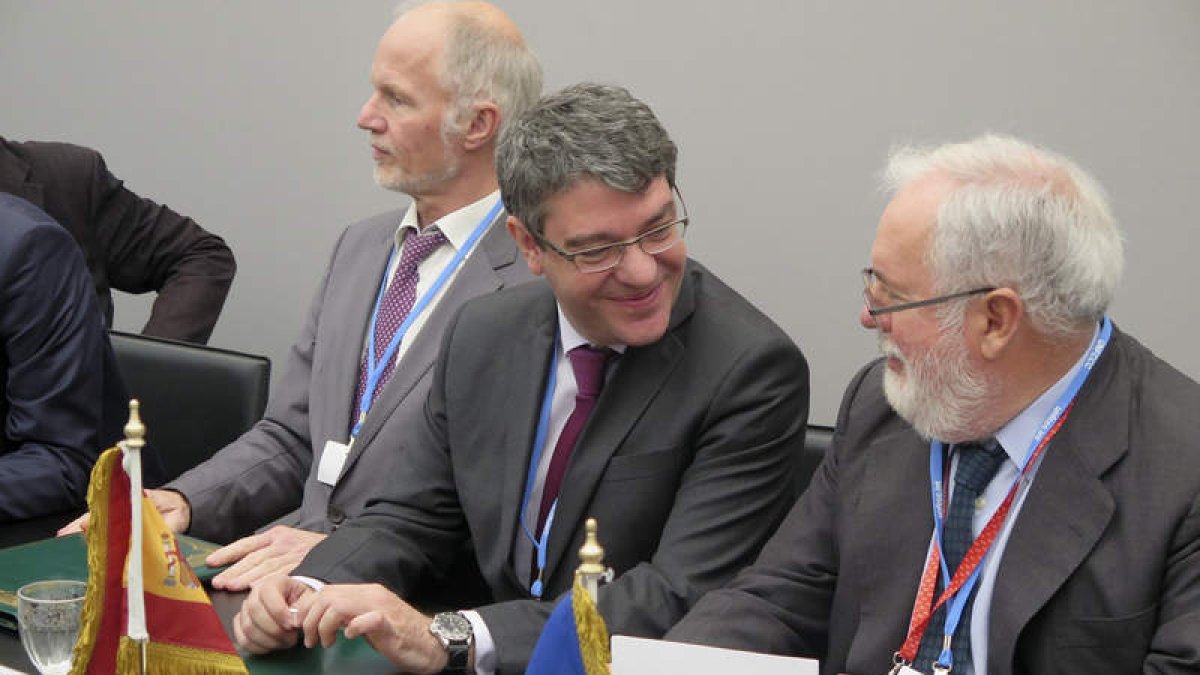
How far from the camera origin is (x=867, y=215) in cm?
444

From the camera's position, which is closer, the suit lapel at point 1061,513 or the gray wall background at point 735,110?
the suit lapel at point 1061,513

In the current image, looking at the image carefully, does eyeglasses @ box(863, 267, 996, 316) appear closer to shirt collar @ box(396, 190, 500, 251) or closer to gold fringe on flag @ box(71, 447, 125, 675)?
gold fringe on flag @ box(71, 447, 125, 675)

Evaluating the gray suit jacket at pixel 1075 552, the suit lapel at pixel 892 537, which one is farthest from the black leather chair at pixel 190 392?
the suit lapel at pixel 892 537

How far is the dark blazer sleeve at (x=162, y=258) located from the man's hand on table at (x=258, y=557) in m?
2.04

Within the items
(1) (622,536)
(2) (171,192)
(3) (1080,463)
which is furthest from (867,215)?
(2) (171,192)

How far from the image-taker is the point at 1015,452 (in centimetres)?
232

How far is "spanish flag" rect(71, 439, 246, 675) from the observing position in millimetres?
2193

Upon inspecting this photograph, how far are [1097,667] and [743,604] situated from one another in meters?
0.59

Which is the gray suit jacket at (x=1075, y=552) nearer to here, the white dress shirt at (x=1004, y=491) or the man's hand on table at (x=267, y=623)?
the white dress shirt at (x=1004, y=491)

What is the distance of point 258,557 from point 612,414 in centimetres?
69

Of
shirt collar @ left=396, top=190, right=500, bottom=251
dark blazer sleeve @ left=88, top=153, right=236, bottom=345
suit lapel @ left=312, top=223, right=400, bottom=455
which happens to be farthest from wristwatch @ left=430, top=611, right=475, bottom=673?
dark blazer sleeve @ left=88, top=153, right=236, bottom=345

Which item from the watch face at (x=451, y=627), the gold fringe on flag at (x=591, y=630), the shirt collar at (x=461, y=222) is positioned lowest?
the watch face at (x=451, y=627)

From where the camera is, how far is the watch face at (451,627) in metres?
2.46

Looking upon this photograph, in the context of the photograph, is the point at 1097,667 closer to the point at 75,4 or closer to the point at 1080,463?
the point at 1080,463
